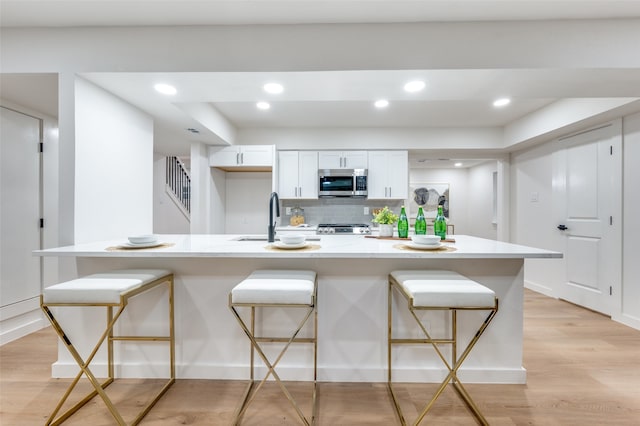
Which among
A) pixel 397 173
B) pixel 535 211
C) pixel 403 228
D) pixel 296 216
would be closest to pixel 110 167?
pixel 403 228

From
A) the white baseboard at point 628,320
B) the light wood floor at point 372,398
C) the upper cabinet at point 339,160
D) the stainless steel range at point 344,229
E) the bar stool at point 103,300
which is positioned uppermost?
the upper cabinet at point 339,160

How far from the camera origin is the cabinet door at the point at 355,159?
4539 millimetres

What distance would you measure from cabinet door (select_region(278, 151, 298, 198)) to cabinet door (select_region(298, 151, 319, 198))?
0.06 m

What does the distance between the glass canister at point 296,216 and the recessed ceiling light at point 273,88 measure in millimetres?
Answer: 2530

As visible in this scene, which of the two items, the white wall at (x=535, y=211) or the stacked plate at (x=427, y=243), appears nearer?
the stacked plate at (x=427, y=243)

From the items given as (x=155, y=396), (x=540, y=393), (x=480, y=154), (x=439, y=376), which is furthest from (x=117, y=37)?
(x=480, y=154)

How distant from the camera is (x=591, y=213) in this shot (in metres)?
3.40

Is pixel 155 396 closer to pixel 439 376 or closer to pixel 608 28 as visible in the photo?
pixel 439 376

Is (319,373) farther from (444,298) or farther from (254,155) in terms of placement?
(254,155)

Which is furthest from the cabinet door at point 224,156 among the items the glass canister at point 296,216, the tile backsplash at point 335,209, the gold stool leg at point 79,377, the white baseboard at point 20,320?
the gold stool leg at point 79,377

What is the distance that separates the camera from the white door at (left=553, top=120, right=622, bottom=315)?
3148 millimetres

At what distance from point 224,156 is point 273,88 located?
7.21ft

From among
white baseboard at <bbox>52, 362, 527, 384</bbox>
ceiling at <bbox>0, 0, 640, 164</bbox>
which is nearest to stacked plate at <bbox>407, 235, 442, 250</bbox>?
white baseboard at <bbox>52, 362, 527, 384</bbox>

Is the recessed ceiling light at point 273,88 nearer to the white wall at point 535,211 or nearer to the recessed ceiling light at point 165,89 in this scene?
the recessed ceiling light at point 165,89
